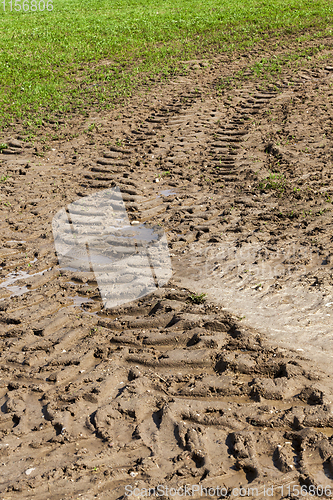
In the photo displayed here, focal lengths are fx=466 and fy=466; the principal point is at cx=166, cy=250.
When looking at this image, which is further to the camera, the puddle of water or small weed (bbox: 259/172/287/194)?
small weed (bbox: 259/172/287/194)

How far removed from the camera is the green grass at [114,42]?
1238 cm

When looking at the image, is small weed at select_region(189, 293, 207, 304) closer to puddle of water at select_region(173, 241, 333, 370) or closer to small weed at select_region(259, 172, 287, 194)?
puddle of water at select_region(173, 241, 333, 370)

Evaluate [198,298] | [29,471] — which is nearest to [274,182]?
[198,298]

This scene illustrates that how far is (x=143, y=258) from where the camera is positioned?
20.4ft

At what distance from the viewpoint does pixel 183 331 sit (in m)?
4.88

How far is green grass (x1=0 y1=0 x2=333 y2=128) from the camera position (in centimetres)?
1238

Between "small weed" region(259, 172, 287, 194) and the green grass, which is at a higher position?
the green grass

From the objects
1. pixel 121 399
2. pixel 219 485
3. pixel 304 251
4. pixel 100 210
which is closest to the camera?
pixel 219 485

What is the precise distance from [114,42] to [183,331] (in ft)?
45.8

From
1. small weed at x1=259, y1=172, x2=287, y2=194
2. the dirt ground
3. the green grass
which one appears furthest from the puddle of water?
the green grass

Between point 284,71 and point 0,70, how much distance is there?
8216mm

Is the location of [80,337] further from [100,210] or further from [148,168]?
[148,168]

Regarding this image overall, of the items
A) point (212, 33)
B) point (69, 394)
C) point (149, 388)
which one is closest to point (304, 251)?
point (149, 388)

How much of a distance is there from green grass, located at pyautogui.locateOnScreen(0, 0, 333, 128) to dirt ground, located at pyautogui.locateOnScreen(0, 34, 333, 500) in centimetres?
335
